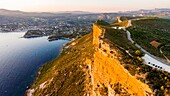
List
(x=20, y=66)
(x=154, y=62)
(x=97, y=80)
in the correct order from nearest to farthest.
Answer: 1. (x=154, y=62)
2. (x=97, y=80)
3. (x=20, y=66)

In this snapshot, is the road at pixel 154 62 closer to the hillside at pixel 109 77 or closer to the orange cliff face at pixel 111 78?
the hillside at pixel 109 77

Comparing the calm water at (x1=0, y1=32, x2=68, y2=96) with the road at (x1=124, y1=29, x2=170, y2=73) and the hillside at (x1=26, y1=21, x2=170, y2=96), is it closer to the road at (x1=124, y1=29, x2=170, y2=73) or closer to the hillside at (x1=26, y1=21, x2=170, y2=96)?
the hillside at (x1=26, y1=21, x2=170, y2=96)

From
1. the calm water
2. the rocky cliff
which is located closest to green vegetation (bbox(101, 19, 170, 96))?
the rocky cliff

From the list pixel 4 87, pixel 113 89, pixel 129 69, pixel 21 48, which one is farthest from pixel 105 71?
pixel 21 48

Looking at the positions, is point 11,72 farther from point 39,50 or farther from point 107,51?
point 107,51

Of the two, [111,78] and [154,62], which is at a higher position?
[154,62]

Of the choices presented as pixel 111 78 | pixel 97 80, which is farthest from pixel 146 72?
pixel 97 80

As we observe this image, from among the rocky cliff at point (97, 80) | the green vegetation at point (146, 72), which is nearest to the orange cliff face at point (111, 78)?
the rocky cliff at point (97, 80)

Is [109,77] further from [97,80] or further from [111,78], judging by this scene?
[97,80]
